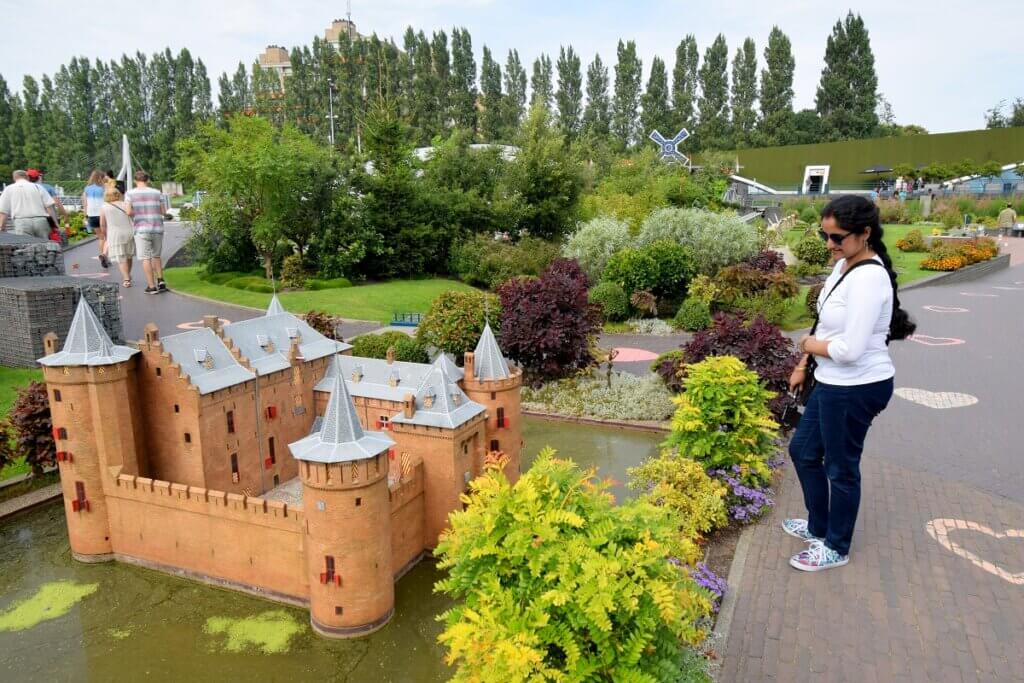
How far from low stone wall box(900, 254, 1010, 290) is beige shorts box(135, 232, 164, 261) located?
33833mm

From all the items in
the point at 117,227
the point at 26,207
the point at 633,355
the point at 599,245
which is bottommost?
the point at 633,355

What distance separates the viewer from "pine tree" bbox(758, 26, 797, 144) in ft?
234

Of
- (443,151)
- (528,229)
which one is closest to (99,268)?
(443,151)

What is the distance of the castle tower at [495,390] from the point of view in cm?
1443

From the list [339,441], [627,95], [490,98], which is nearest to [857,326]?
[339,441]

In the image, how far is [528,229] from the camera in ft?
141

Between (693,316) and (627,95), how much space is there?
171 feet

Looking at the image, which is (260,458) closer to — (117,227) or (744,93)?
(117,227)

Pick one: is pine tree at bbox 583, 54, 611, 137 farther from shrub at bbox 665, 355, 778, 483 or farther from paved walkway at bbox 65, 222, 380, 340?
shrub at bbox 665, 355, 778, 483

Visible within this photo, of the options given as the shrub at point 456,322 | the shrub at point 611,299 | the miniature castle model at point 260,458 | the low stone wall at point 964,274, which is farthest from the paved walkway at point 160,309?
the low stone wall at point 964,274

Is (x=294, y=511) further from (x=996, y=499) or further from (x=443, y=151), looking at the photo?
(x=443, y=151)

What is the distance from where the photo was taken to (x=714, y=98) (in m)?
73.6

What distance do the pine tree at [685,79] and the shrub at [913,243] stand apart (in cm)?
3500

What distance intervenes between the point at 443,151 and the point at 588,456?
99.5 ft
